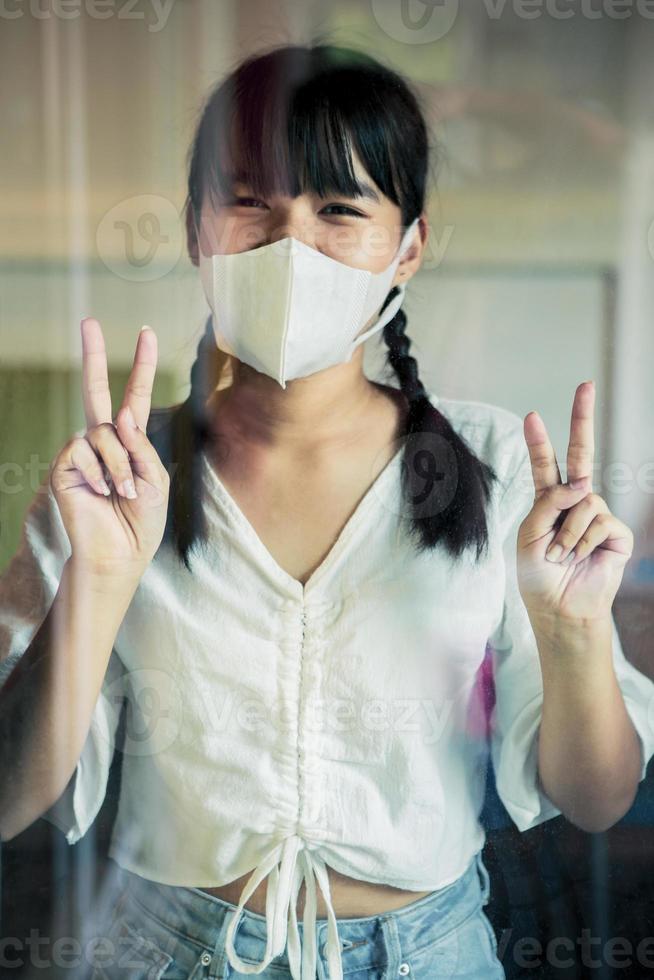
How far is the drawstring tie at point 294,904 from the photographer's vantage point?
91 centimetres

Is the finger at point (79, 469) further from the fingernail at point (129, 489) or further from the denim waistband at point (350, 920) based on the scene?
the denim waistband at point (350, 920)

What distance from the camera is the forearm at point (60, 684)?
0.92 meters

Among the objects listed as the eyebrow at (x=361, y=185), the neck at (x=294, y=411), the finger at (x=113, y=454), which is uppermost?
the eyebrow at (x=361, y=185)

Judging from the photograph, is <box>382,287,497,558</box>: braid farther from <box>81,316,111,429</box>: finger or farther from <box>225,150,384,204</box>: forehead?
<box>81,316,111,429</box>: finger

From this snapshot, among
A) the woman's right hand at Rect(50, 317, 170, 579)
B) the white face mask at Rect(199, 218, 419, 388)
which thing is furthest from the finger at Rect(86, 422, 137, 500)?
the white face mask at Rect(199, 218, 419, 388)

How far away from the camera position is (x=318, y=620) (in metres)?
0.92

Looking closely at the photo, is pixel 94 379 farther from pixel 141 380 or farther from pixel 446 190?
pixel 446 190

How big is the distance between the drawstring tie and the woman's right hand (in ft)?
0.91

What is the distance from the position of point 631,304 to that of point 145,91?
0.47m

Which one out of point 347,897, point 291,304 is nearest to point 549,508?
point 291,304

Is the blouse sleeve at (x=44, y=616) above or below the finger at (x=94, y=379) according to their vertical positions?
below

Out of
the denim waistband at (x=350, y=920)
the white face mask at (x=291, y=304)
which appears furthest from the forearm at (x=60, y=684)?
the white face mask at (x=291, y=304)

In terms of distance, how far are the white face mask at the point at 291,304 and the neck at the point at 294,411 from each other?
2cm

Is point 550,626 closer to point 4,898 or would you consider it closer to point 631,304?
point 631,304
